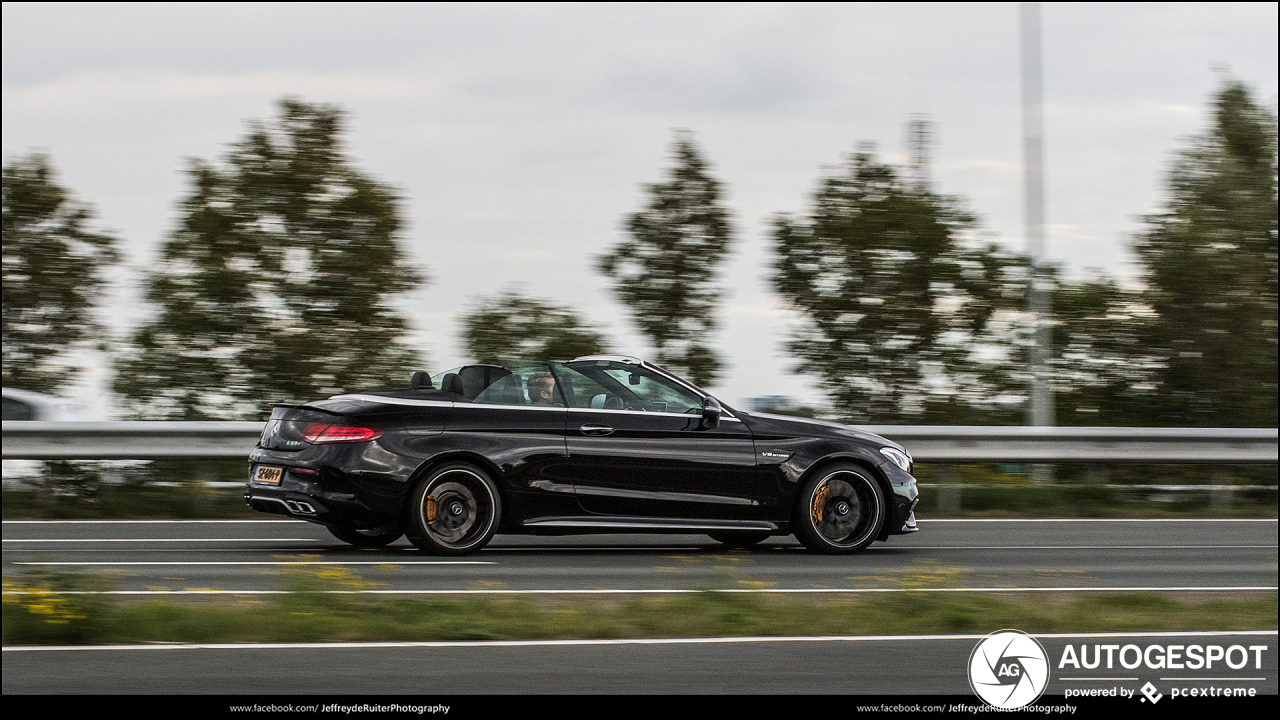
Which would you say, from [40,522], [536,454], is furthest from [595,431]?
[40,522]

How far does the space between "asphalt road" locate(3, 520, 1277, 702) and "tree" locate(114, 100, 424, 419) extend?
4.16m

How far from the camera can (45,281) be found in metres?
17.8

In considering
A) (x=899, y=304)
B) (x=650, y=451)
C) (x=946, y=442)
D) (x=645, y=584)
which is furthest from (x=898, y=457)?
(x=899, y=304)

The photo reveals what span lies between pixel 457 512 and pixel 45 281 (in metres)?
9.80

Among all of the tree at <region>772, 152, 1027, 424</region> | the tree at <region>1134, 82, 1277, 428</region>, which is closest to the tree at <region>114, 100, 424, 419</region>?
the tree at <region>772, 152, 1027, 424</region>

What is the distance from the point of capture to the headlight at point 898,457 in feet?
→ 35.8

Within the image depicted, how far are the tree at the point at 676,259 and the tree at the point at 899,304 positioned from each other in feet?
2.84

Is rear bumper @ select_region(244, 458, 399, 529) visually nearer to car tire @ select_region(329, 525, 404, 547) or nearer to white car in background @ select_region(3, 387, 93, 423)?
car tire @ select_region(329, 525, 404, 547)

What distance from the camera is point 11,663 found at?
6.06 m

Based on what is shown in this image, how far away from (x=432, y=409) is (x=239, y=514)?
13.8 feet

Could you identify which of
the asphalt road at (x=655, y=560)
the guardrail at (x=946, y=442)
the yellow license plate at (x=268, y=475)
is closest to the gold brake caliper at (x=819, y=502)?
the asphalt road at (x=655, y=560)

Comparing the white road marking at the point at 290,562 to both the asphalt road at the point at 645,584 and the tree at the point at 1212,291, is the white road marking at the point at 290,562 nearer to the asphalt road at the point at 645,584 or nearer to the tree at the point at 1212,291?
the asphalt road at the point at 645,584

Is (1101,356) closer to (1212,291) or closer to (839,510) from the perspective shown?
(1212,291)
